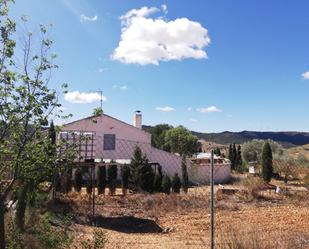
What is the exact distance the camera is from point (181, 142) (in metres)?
57.6

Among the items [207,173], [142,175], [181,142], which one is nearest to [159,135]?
[181,142]

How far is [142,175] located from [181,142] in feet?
119

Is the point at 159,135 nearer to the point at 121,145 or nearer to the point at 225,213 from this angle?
the point at 121,145

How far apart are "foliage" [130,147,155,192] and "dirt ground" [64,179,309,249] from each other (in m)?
2.19

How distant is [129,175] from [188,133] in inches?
1470

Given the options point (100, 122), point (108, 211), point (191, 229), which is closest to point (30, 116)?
point (191, 229)

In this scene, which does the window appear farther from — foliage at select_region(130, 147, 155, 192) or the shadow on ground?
the shadow on ground

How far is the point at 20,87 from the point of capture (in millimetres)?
5574

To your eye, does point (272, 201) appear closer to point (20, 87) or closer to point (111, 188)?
point (111, 188)

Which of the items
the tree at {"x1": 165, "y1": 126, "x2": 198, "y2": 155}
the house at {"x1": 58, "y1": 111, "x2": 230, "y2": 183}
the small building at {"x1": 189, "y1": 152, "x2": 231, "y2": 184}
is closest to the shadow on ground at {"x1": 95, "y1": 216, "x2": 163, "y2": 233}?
the small building at {"x1": 189, "y1": 152, "x2": 231, "y2": 184}

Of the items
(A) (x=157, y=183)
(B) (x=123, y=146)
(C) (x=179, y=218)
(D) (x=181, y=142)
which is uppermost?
(D) (x=181, y=142)

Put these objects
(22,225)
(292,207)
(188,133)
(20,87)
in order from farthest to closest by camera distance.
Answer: (188,133)
(292,207)
(22,225)
(20,87)

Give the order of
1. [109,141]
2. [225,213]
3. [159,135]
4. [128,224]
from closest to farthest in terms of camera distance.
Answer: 1. [128,224]
2. [225,213]
3. [109,141]
4. [159,135]

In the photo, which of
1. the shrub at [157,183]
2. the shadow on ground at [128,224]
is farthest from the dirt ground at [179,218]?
the shrub at [157,183]
